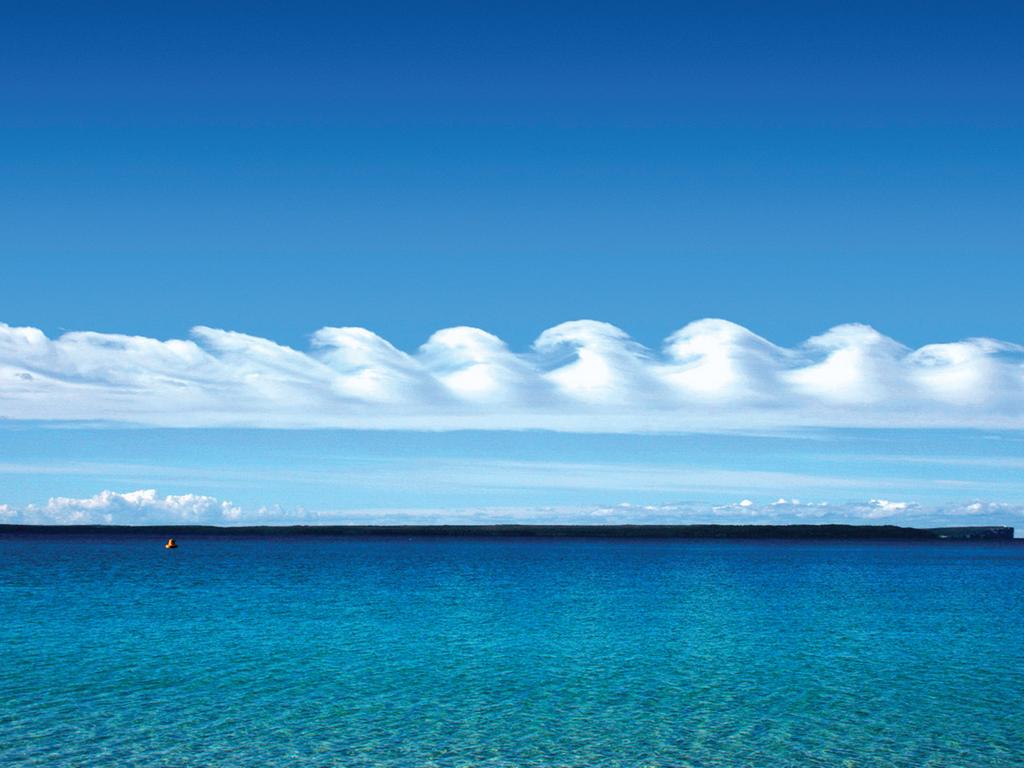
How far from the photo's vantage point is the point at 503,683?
34219mm

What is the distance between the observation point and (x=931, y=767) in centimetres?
2375

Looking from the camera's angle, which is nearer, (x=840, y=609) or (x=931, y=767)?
(x=931, y=767)

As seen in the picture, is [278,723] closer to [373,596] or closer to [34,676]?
[34,676]

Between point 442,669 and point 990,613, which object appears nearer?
point 442,669

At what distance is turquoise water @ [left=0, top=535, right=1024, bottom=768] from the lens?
2519 cm

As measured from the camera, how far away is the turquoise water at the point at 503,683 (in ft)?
82.6

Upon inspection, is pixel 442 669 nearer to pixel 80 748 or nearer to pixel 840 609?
pixel 80 748

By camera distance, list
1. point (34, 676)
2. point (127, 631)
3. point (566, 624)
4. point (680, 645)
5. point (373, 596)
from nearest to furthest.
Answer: point (34, 676), point (680, 645), point (127, 631), point (566, 624), point (373, 596)

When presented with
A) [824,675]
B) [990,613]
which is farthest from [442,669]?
[990,613]

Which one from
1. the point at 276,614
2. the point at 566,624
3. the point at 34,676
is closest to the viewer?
the point at 34,676

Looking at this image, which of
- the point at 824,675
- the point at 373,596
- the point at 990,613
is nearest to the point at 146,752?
the point at 824,675

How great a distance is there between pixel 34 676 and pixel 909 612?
49.7m

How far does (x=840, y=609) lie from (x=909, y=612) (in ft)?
13.2

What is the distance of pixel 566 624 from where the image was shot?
52688 millimetres
